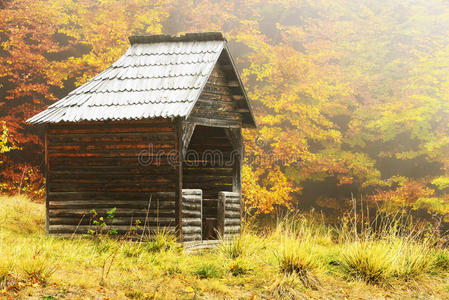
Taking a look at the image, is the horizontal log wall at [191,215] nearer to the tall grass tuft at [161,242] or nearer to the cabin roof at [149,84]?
the tall grass tuft at [161,242]

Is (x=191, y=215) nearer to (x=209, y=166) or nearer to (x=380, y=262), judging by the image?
(x=209, y=166)

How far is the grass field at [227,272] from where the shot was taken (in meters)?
6.49

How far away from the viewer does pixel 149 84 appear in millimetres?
10828

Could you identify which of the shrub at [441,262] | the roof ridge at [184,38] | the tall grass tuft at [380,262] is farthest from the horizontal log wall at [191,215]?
the shrub at [441,262]

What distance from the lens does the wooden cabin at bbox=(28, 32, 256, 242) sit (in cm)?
1024

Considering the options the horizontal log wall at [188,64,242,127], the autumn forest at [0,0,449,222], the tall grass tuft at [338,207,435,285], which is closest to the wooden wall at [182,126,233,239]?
the horizontal log wall at [188,64,242,127]

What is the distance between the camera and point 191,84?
10.4 metres

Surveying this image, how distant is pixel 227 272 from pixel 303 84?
43.0 feet

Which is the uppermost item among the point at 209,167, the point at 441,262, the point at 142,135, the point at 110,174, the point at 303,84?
the point at 303,84

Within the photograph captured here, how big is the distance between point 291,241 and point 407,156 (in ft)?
46.4

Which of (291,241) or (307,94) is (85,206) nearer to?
(291,241)

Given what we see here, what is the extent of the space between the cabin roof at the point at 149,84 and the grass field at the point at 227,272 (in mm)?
2636

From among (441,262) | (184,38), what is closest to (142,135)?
(184,38)

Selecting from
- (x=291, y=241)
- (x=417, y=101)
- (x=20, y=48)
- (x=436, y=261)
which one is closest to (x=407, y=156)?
(x=417, y=101)
